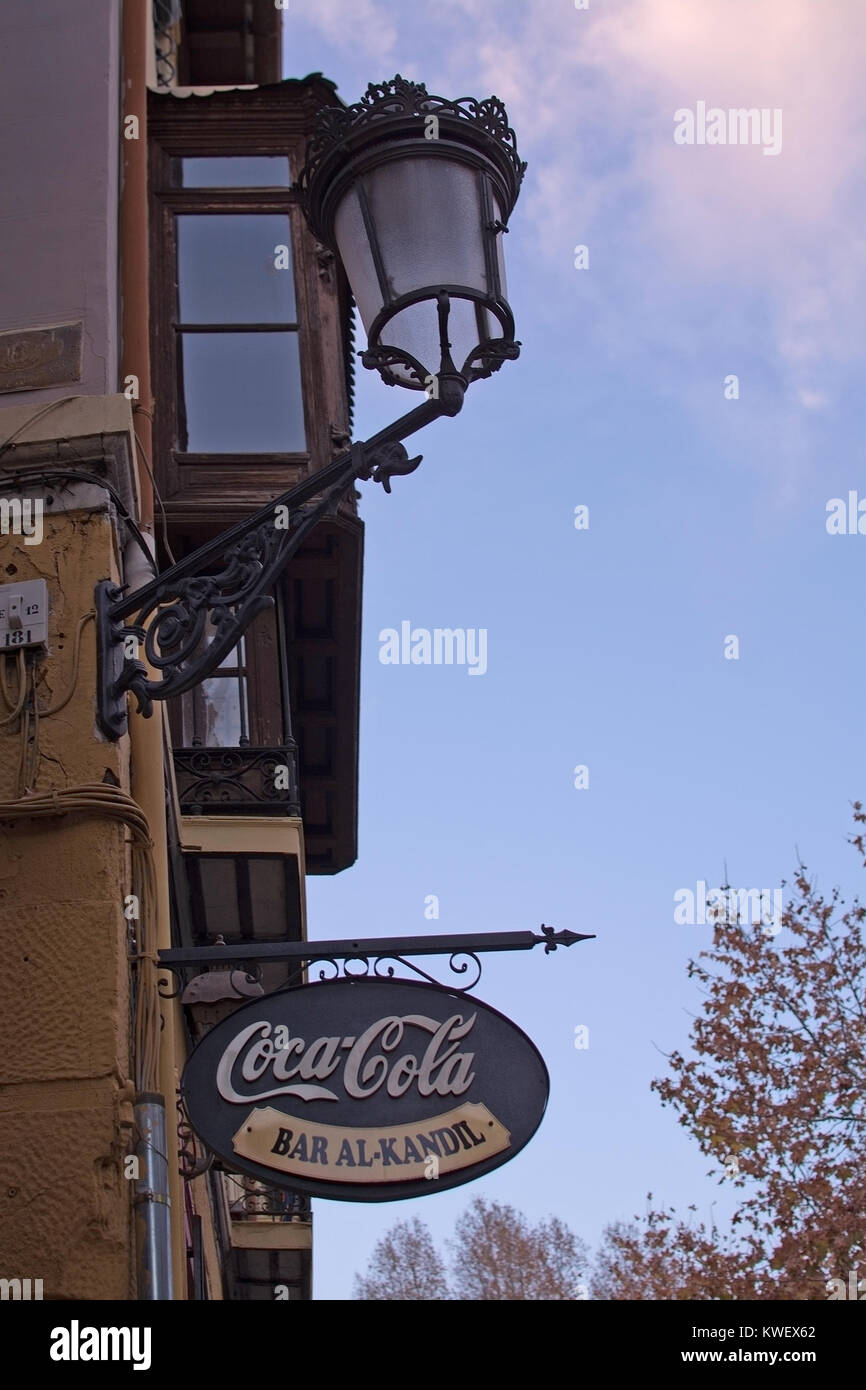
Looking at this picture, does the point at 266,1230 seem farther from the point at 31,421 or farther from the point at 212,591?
the point at 212,591

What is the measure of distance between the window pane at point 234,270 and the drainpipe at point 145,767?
503cm

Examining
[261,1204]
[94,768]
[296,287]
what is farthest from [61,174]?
[261,1204]

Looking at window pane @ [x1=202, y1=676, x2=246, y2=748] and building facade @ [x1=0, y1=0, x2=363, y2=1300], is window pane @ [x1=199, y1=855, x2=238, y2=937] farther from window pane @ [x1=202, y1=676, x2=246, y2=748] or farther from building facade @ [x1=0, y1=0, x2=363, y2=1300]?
window pane @ [x1=202, y1=676, x2=246, y2=748]

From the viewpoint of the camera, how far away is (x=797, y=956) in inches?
730

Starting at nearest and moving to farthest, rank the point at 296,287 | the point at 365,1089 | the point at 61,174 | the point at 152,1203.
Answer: the point at 152,1203
the point at 365,1089
the point at 61,174
the point at 296,287

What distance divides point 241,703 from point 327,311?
115 inches

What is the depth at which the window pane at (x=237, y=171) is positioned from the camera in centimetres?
1195

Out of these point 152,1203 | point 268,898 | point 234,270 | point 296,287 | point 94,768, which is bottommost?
point 152,1203

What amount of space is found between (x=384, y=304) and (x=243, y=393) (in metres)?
6.69

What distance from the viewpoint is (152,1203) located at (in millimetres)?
3926
